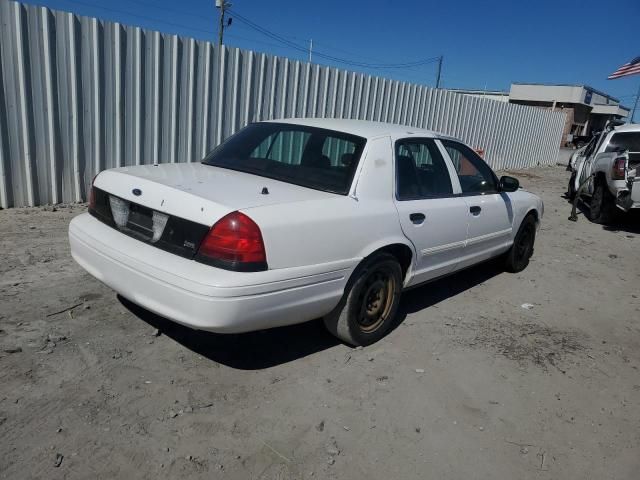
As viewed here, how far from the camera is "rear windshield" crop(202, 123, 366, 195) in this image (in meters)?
3.54

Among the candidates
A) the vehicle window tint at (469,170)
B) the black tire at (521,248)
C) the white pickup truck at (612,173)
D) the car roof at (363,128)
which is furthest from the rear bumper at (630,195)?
the car roof at (363,128)

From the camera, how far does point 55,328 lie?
353 centimetres

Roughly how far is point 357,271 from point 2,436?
2165 mm

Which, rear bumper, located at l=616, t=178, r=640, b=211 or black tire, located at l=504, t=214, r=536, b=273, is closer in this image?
black tire, located at l=504, t=214, r=536, b=273

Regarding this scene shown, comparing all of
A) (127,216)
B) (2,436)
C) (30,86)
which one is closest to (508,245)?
(127,216)

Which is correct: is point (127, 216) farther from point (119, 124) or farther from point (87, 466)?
point (119, 124)

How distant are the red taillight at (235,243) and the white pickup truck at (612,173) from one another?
7.85 m

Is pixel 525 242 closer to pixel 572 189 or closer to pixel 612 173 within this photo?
pixel 612 173

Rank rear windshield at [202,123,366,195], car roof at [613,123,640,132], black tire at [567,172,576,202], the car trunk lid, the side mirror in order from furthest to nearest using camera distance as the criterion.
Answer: black tire at [567,172,576,202] → car roof at [613,123,640,132] → the side mirror → rear windshield at [202,123,366,195] → the car trunk lid

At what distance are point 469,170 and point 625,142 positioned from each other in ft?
22.8

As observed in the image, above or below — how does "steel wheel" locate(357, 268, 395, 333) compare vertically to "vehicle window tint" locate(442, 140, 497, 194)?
below

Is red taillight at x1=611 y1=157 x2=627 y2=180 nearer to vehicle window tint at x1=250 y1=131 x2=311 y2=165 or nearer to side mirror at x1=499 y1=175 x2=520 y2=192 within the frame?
side mirror at x1=499 y1=175 x2=520 y2=192

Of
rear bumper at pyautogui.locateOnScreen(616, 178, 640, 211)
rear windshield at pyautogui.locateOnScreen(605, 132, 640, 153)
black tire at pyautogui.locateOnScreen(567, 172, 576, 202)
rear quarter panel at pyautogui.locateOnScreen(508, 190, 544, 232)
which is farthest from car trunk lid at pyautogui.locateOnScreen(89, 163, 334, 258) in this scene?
black tire at pyautogui.locateOnScreen(567, 172, 576, 202)

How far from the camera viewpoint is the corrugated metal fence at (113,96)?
5.93 meters
